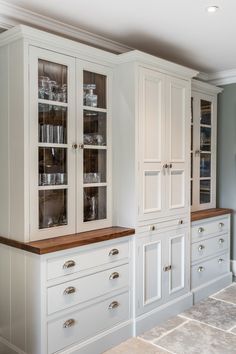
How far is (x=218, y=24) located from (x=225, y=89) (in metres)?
1.65

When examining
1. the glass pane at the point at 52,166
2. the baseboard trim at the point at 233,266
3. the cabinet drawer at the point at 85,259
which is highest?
the glass pane at the point at 52,166

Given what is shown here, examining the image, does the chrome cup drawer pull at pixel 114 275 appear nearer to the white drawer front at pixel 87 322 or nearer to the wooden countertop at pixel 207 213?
the white drawer front at pixel 87 322

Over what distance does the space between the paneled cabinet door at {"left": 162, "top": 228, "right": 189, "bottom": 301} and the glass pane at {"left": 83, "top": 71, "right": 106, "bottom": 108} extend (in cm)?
127

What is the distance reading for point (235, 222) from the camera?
4.28 meters

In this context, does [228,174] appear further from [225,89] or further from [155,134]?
[155,134]

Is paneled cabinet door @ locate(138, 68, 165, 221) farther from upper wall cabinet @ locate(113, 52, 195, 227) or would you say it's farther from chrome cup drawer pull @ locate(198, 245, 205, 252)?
chrome cup drawer pull @ locate(198, 245, 205, 252)

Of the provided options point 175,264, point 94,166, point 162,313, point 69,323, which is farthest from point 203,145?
point 69,323

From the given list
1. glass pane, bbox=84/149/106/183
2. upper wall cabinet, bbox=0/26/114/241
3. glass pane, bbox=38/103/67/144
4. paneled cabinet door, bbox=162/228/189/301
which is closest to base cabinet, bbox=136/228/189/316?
paneled cabinet door, bbox=162/228/189/301

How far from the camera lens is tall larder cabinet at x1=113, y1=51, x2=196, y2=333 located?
2.85 metres

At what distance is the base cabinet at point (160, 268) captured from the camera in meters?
2.92

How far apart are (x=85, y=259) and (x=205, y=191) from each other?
203 centimetres

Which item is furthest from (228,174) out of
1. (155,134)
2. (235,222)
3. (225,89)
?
(155,134)

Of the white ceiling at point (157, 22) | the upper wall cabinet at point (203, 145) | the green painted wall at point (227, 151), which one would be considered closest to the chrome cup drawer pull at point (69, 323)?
the upper wall cabinet at point (203, 145)

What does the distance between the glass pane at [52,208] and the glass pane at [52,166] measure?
2.9 inches
